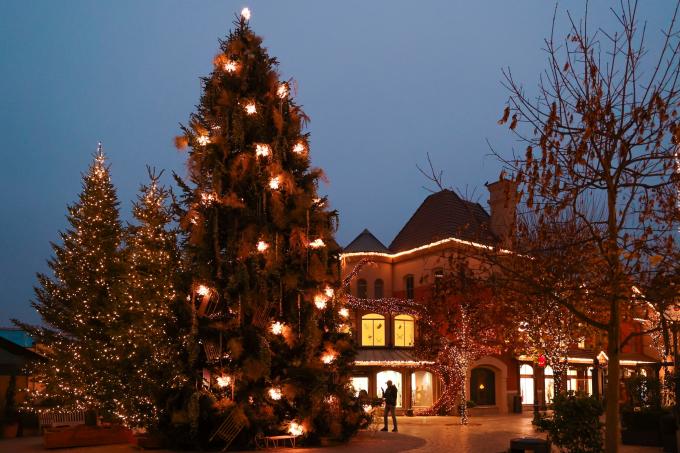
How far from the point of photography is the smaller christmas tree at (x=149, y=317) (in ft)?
62.1

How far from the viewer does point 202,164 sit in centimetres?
2048

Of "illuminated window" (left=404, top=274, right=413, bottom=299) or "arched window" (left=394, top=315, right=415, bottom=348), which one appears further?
"illuminated window" (left=404, top=274, right=413, bottom=299)

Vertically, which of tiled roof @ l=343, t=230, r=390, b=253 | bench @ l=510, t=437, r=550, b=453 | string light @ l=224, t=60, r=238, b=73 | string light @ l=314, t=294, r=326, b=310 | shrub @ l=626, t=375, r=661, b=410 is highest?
string light @ l=224, t=60, r=238, b=73

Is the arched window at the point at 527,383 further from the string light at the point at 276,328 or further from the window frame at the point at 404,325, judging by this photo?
the string light at the point at 276,328

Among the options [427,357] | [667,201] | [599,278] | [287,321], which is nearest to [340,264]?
[287,321]

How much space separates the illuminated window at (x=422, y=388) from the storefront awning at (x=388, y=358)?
1.38 metres

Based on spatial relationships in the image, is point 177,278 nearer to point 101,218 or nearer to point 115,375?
point 115,375

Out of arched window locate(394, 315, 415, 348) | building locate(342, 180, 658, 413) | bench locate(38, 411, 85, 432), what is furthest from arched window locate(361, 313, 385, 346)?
bench locate(38, 411, 85, 432)

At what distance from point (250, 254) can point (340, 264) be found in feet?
10.8

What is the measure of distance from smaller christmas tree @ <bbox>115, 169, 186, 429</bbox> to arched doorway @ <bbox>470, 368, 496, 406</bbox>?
2166 cm

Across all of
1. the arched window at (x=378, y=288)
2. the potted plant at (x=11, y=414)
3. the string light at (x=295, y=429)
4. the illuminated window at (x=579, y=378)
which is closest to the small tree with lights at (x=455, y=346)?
the arched window at (x=378, y=288)

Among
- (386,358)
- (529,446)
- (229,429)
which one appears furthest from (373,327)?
(529,446)

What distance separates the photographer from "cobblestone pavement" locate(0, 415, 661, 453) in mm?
19234

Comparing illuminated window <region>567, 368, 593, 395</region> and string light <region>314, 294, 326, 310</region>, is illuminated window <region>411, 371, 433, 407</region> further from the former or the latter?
string light <region>314, 294, 326, 310</region>
